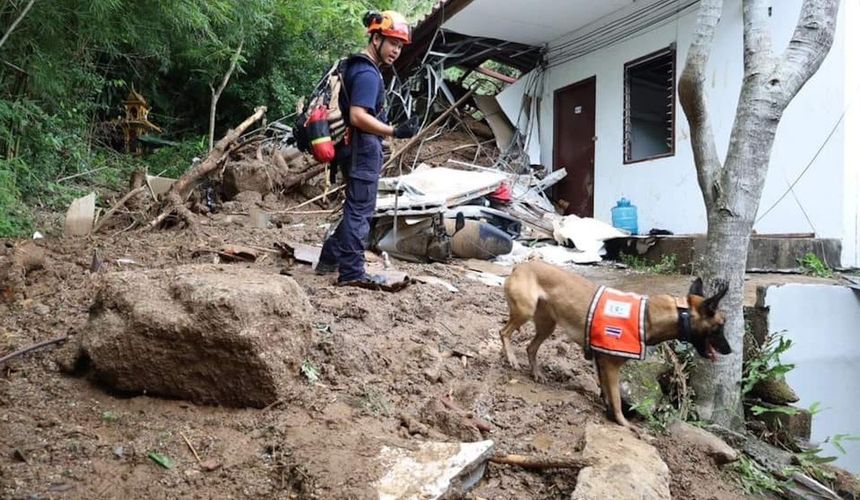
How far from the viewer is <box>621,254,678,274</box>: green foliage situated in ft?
23.3

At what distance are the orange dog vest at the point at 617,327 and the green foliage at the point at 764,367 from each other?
117cm

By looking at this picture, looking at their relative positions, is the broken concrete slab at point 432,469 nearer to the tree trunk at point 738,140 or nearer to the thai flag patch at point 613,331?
the thai flag patch at point 613,331

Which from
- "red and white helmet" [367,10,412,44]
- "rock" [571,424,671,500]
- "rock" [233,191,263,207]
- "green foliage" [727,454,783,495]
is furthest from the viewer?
"rock" [233,191,263,207]

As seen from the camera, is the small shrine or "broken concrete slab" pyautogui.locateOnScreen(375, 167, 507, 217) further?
the small shrine

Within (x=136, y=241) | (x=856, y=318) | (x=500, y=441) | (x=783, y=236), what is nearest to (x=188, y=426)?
(x=500, y=441)

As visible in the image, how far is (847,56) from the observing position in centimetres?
644

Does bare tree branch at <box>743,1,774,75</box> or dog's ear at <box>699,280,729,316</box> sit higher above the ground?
bare tree branch at <box>743,1,774,75</box>

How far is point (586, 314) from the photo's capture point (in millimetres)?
3584

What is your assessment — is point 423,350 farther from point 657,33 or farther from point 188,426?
point 657,33

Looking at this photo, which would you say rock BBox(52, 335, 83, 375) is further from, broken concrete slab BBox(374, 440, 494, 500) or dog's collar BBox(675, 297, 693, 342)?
dog's collar BBox(675, 297, 693, 342)

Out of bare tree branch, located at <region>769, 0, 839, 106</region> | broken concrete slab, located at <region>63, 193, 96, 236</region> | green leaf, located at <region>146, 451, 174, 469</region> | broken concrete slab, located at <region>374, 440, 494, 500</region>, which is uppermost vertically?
bare tree branch, located at <region>769, 0, 839, 106</region>

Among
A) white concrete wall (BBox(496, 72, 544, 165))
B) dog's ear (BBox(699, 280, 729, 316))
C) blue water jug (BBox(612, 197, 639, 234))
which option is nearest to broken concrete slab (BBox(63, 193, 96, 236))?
dog's ear (BBox(699, 280, 729, 316))

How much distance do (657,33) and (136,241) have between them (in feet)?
Result: 25.5

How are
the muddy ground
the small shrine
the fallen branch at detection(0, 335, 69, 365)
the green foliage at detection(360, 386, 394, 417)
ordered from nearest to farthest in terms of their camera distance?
the muddy ground
the fallen branch at detection(0, 335, 69, 365)
the green foliage at detection(360, 386, 394, 417)
the small shrine
